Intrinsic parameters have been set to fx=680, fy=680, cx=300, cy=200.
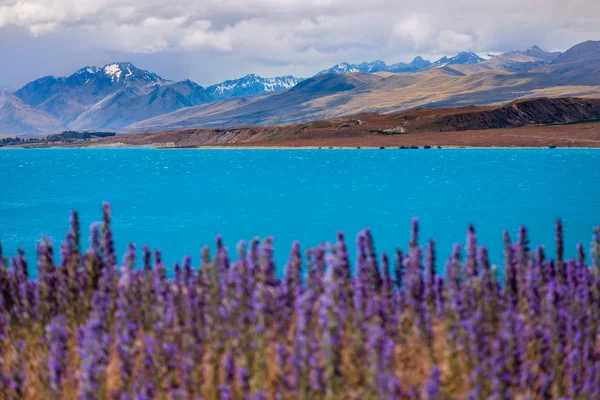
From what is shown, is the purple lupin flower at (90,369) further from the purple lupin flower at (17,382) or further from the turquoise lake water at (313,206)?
the turquoise lake water at (313,206)

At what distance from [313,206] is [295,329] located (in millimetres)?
51412

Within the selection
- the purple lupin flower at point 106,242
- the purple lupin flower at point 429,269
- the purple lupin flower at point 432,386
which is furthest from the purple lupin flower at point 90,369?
the purple lupin flower at point 429,269

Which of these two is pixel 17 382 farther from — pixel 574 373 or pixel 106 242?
pixel 574 373

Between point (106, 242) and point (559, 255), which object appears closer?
point (106, 242)

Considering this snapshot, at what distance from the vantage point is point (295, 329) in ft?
24.0

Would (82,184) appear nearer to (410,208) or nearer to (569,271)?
(410,208)

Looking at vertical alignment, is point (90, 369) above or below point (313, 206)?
above

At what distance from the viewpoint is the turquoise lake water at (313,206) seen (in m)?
41.2

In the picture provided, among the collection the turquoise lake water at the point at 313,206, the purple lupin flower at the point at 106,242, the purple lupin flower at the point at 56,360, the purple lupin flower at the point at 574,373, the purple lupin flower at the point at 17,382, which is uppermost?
the purple lupin flower at the point at 106,242

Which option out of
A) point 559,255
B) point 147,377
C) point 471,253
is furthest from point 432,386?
point 559,255

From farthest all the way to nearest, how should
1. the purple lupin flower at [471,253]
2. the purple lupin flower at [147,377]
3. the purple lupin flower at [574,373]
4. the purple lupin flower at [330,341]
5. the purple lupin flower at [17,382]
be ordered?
1. the purple lupin flower at [471,253]
2. the purple lupin flower at [17,382]
3. the purple lupin flower at [574,373]
4. the purple lupin flower at [147,377]
5. the purple lupin flower at [330,341]

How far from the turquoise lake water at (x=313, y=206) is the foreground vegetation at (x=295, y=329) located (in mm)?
22613

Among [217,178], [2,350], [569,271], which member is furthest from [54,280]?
[217,178]

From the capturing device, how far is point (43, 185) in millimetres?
96875
